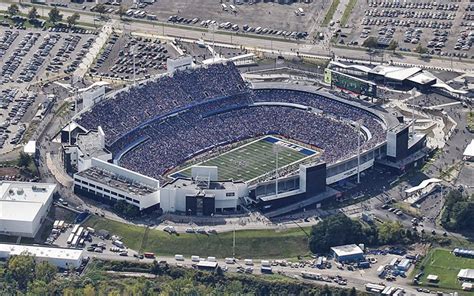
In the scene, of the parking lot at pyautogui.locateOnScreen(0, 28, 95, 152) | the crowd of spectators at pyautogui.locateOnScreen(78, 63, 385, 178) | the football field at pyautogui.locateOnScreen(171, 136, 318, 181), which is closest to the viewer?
the football field at pyautogui.locateOnScreen(171, 136, 318, 181)

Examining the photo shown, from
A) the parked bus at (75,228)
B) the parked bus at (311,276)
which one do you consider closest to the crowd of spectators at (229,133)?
the parked bus at (75,228)

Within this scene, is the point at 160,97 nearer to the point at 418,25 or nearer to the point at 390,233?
the point at 390,233

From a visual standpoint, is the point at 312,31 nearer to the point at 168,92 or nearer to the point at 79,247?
the point at 168,92

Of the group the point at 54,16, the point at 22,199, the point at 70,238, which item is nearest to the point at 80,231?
the point at 70,238

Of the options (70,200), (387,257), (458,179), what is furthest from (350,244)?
(70,200)

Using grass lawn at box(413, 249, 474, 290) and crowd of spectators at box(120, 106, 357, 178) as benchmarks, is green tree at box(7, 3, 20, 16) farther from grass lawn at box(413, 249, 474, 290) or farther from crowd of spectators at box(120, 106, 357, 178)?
grass lawn at box(413, 249, 474, 290)

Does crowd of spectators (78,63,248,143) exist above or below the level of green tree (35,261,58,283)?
above

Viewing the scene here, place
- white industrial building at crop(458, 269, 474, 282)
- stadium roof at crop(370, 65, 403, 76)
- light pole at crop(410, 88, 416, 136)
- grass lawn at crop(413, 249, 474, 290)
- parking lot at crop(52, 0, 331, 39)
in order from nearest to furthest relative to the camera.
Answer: grass lawn at crop(413, 249, 474, 290), white industrial building at crop(458, 269, 474, 282), light pole at crop(410, 88, 416, 136), stadium roof at crop(370, 65, 403, 76), parking lot at crop(52, 0, 331, 39)

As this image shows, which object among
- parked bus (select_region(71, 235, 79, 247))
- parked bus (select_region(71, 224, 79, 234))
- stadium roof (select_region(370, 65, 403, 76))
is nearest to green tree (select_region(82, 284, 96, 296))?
parked bus (select_region(71, 235, 79, 247))
